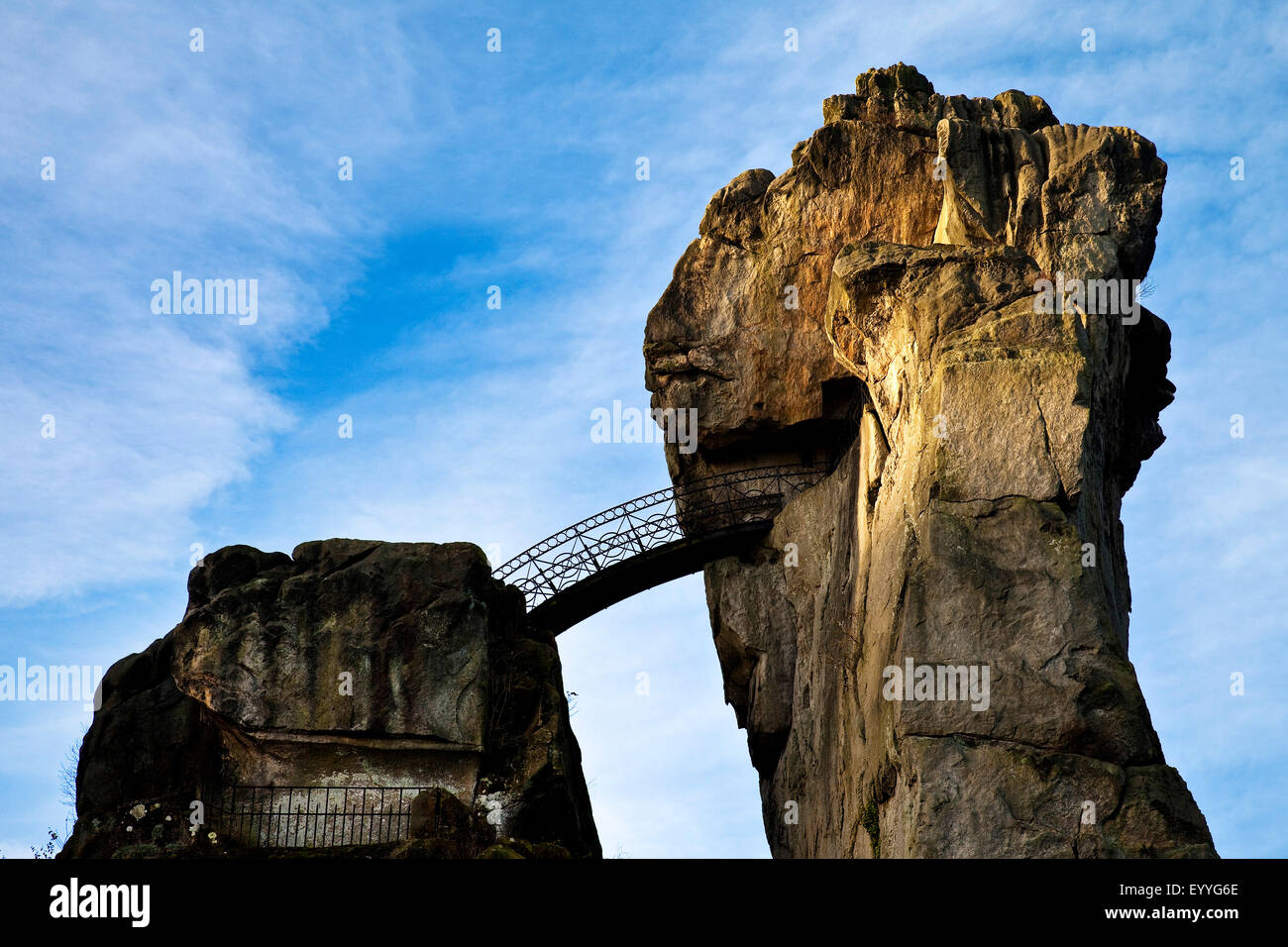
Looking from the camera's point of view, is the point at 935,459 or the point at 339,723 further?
the point at 339,723

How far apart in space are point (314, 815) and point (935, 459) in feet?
40.0

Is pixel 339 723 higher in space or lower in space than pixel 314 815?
higher

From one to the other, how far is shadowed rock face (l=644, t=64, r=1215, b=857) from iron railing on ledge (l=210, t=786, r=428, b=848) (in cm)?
794

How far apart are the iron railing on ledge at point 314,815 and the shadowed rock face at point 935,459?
7.94m

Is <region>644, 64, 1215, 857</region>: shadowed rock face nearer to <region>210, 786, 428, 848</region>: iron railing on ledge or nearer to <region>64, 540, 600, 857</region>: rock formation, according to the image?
<region>64, 540, 600, 857</region>: rock formation

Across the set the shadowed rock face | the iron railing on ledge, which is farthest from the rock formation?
the shadowed rock face

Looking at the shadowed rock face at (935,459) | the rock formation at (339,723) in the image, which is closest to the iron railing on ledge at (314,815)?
the rock formation at (339,723)

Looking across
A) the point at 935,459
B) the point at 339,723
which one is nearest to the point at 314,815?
the point at 339,723

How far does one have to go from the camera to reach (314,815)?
2773cm

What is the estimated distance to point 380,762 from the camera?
28.7 m

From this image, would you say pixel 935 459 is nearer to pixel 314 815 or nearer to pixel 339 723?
pixel 339 723
